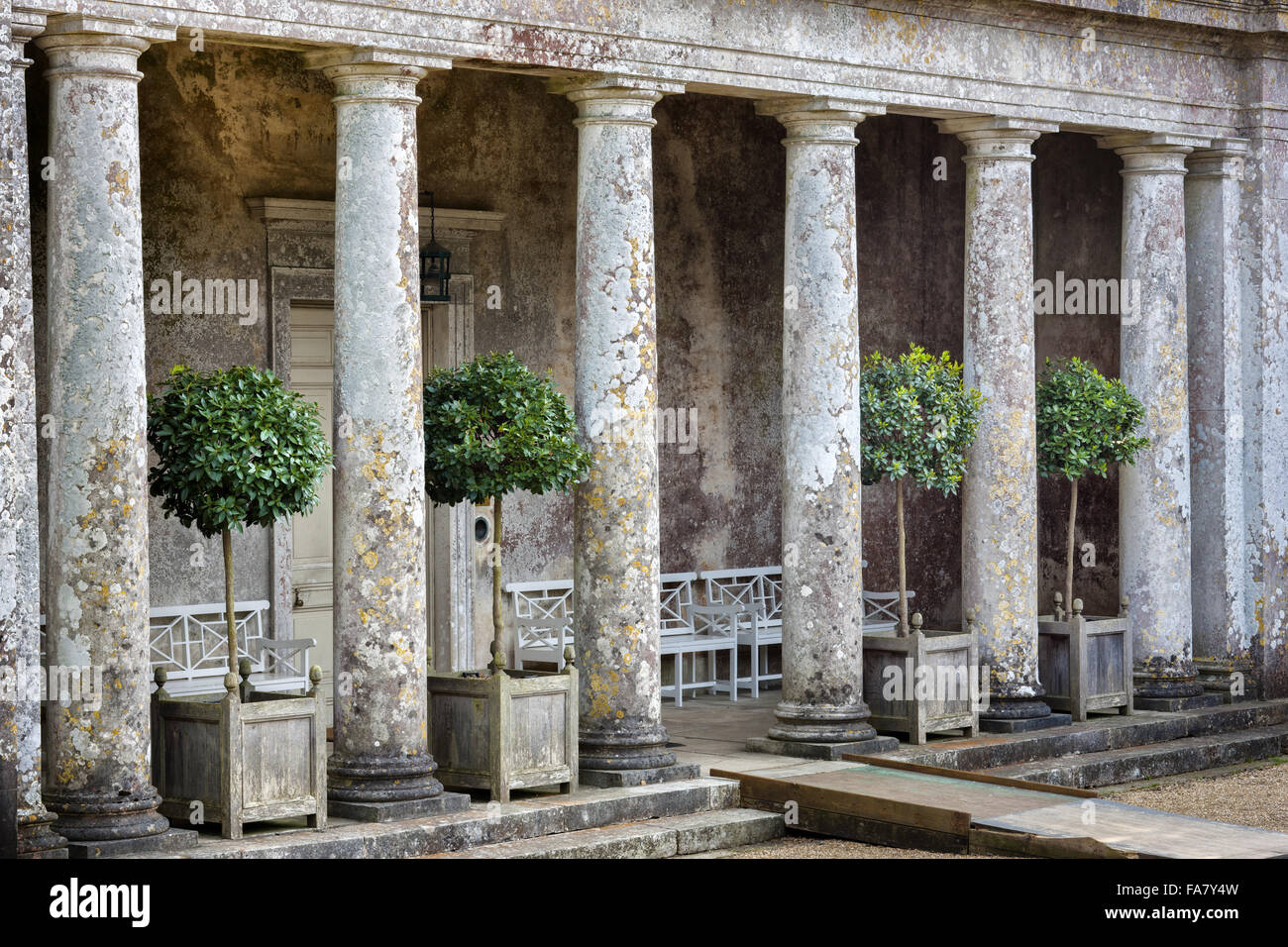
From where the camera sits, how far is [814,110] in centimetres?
987

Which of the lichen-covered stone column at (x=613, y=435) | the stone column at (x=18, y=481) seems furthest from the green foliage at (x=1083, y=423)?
the stone column at (x=18, y=481)

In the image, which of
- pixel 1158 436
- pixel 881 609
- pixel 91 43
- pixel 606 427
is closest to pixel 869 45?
pixel 606 427

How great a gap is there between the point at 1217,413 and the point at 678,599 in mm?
3856

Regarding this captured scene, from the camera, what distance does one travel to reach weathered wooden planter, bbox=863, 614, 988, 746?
33.8 feet

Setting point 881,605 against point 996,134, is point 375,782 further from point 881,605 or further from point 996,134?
point 881,605

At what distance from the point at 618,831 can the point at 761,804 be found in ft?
3.20

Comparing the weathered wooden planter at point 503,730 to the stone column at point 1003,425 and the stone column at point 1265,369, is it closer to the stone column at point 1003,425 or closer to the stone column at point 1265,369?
the stone column at point 1003,425

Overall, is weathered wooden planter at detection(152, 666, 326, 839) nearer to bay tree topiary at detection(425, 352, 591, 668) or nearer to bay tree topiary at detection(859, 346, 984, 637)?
bay tree topiary at detection(425, 352, 591, 668)

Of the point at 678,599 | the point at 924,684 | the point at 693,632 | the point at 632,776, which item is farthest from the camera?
the point at 678,599

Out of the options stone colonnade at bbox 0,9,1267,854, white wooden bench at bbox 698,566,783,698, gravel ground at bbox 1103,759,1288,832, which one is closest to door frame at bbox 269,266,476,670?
white wooden bench at bbox 698,566,783,698

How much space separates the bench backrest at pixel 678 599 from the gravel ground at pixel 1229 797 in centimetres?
343

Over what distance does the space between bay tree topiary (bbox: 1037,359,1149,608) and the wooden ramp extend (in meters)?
2.69

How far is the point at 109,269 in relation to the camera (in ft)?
24.1

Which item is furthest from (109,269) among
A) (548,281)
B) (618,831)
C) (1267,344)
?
(1267,344)
